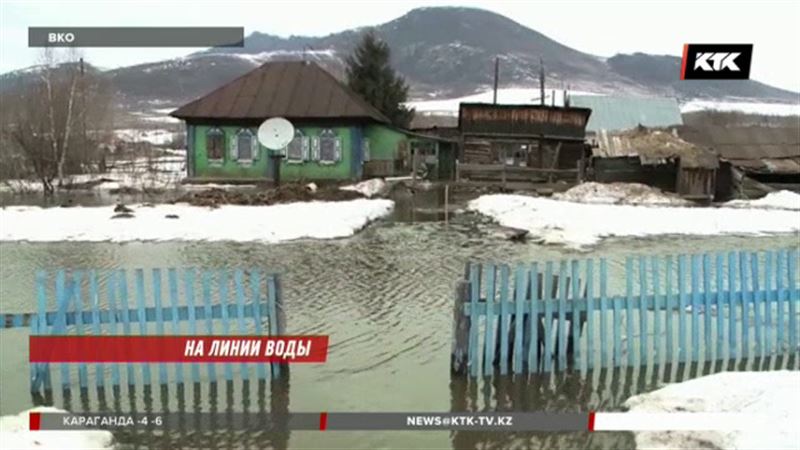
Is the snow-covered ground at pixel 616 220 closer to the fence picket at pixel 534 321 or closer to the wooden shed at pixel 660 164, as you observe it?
the wooden shed at pixel 660 164

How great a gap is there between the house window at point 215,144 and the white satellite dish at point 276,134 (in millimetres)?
3495

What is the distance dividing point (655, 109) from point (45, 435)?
6607 centimetres

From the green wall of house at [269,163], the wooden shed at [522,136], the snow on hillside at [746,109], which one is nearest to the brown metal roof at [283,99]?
the green wall of house at [269,163]

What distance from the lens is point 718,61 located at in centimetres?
926

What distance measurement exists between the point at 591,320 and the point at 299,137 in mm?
28672

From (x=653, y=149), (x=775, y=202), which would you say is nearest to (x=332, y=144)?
(x=653, y=149)

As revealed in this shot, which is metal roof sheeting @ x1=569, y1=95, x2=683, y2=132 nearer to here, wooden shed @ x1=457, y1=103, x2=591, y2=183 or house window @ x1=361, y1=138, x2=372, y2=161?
wooden shed @ x1=457, y1=103, x2=591, y2=183

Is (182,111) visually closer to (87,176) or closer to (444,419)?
(87,176)

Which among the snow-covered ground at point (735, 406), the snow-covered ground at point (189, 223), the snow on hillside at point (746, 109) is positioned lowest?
the snow-covered ground at point (735, 406)

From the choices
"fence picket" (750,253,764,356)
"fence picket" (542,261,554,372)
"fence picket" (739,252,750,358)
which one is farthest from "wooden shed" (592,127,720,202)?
"fence picket" (542,261,554,372)

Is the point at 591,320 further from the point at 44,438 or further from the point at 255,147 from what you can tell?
the point at 255,147

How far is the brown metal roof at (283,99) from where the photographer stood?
34.4 meters

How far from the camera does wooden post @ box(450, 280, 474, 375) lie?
715 centimetres

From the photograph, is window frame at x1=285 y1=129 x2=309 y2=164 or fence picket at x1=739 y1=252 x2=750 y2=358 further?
window frame at x1=285 y1=129 x2=309 y2=164
